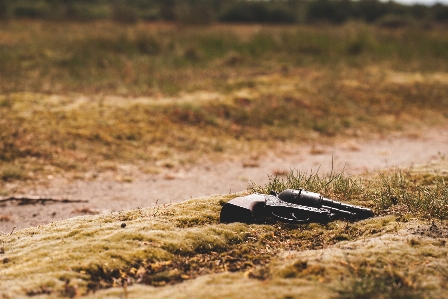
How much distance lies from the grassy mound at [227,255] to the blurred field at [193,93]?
189 inches

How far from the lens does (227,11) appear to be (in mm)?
37062

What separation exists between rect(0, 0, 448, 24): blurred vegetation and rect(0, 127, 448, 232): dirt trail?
18.8 meters

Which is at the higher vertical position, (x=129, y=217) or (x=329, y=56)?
(x=329, y=56)

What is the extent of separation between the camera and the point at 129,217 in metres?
4.86

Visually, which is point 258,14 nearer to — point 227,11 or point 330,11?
point 227,11

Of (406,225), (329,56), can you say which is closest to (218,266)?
(406,225)

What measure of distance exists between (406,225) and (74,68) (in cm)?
1373

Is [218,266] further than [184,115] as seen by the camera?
No

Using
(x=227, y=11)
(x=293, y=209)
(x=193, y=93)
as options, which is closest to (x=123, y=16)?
(x=227, y=11)

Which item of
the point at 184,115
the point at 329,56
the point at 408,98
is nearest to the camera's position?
the point at 184,115

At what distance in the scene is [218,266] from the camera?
147 inches

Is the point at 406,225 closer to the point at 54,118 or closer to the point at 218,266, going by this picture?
the point at 218,266

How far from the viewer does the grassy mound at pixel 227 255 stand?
10.6 feet

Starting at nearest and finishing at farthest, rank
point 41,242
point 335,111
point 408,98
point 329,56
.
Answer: point 41,242 < point 335,111 < point 408,98 < point 329,56
